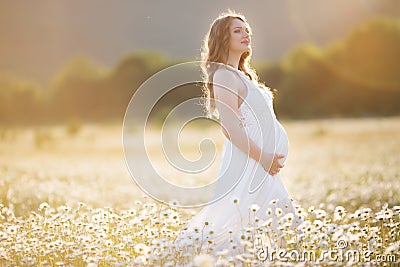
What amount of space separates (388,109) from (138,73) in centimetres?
2272

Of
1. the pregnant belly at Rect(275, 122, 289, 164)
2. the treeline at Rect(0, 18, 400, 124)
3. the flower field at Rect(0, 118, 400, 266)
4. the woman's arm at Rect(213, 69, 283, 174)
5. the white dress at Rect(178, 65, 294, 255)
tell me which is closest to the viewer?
the flower field at Rect(0, 118, 400, 266)

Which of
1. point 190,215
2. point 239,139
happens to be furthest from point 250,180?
point 190,215

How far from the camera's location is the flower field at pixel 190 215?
5586 mm

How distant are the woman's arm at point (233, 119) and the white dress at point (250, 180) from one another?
4.5 inches

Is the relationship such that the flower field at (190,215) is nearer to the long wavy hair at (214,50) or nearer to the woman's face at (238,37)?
the long wavy hair at (214,50)

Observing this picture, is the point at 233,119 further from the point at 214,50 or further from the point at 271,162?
the point at 214,50

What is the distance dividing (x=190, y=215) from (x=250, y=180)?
2.83m

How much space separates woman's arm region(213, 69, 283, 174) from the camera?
6.42 metres

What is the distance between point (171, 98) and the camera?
165ft

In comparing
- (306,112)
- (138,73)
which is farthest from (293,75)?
(138,73)

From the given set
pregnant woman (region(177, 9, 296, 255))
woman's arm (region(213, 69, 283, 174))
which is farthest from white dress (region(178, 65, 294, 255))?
woman's arm (region(213, 69, 283, 174))

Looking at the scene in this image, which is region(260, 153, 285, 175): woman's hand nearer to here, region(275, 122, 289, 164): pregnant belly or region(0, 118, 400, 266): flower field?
region(275, 122, 289, 164): pregnant belly

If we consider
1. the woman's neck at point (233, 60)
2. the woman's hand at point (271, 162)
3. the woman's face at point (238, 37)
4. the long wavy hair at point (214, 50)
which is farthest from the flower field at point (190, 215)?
the woman's face at point (238, 37)

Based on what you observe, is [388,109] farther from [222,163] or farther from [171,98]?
[222,163]
